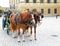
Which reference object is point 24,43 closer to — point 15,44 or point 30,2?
point 15,44

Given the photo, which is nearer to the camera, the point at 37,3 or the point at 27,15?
the point at 27,15

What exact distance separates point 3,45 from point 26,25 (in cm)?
166

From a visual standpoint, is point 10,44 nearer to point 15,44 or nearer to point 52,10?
point 15,44

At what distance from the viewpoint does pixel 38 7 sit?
143 ft

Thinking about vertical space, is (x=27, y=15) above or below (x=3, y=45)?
above

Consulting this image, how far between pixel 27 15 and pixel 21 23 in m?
0.71

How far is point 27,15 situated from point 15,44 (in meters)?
1.69

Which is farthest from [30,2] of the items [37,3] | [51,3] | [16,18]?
[16,18]

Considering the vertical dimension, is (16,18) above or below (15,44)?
above

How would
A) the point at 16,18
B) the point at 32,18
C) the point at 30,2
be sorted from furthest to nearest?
the point at 30,2 < the point at 16,18 < the point at 32,18

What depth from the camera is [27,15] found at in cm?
1123

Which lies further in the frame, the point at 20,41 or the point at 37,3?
the point at 37,3

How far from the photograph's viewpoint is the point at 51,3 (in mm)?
45000

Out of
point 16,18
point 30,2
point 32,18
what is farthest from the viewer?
point 30,2
